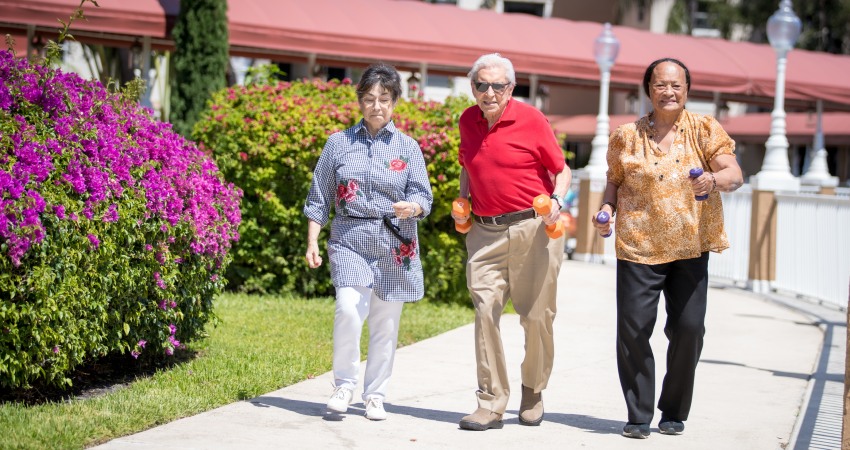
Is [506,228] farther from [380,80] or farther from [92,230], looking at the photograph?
[92,230]

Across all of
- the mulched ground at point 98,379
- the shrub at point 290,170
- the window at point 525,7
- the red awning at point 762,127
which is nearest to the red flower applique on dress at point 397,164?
the mulched ground at point 98,379

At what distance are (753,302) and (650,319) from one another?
7.94 m

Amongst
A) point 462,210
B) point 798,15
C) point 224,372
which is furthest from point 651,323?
point 798,15

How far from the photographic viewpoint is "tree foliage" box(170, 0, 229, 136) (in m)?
17.1

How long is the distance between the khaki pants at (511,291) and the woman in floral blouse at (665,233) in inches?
13.7

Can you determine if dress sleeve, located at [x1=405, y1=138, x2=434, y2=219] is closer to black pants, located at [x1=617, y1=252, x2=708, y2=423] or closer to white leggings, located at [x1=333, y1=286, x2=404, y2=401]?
white leggings, located at [x1=333, y1=286, x2=404, y2=401]

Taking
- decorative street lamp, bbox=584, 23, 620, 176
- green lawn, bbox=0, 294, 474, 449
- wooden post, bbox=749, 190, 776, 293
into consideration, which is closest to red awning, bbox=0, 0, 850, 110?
decorative street lamp, bbox=584, 23, 620, 176

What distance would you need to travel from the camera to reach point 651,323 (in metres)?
6.00

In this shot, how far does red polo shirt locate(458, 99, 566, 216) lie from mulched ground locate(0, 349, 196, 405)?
2.41 meters

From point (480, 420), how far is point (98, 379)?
2.39 meters

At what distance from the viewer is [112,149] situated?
623 cm

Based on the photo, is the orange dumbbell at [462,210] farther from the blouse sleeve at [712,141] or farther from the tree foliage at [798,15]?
the tree foliage at [798,15]

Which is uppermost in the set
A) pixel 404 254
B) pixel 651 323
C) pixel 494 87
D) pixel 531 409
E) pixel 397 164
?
pixel 494 87

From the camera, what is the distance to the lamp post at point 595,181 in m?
17.6
